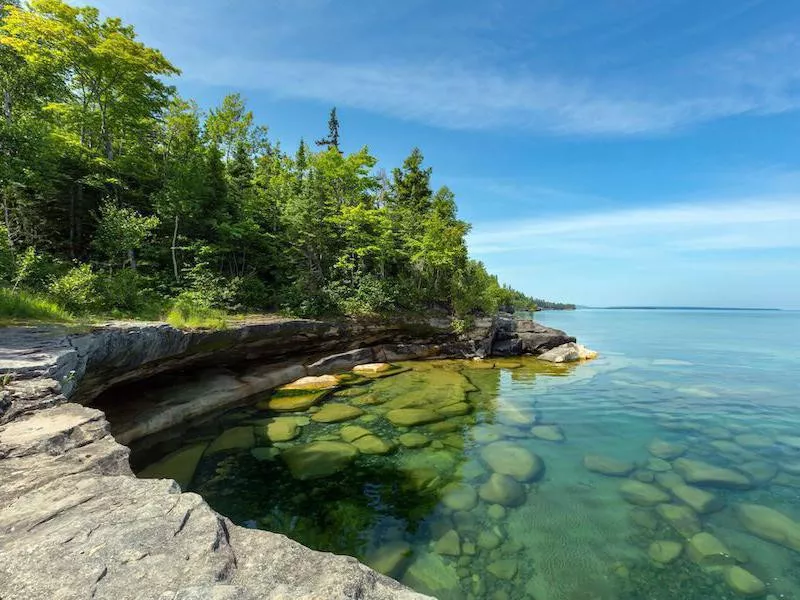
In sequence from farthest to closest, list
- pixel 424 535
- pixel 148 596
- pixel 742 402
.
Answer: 1. pixel 742 402
2. pixel 424 535
3. pixel 148 596

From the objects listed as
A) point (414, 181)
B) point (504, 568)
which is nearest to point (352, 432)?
point (504, 568)

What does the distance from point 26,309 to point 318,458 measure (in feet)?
27.8

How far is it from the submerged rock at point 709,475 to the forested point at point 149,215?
15821 mm

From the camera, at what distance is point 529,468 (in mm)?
9633

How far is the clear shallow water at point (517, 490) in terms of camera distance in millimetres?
6156

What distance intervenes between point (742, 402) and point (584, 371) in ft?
26.2

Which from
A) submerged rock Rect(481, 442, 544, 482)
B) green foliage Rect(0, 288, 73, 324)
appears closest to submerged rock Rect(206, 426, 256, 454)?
green foliage Rect(0, 288, 73, 324)

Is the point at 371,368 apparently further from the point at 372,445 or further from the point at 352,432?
the point at 372,445

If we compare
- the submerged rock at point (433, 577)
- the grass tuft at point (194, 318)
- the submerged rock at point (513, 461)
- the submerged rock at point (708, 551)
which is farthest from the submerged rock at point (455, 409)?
the grass tuft at point (194, 318)

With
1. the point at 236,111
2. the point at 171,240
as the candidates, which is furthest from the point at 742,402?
the point at 236,111

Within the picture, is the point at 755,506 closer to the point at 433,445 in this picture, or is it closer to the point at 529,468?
the point at 529,468

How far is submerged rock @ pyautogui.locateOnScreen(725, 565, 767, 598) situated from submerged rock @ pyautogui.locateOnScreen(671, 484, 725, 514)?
5.79ft

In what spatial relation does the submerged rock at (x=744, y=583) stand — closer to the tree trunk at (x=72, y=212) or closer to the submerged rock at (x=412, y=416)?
the submerged rock at (x=412, y=416)

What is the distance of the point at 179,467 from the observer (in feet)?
30.5
